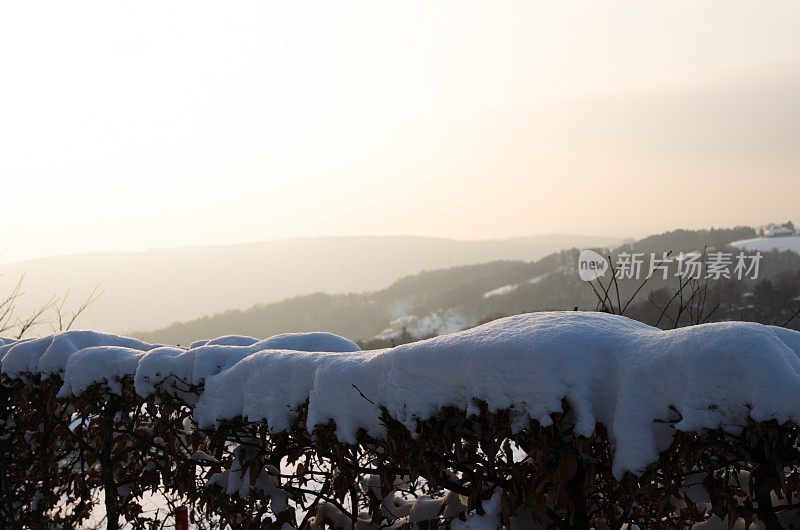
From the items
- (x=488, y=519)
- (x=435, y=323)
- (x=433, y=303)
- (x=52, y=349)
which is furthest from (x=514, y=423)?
(x=433, y=303)

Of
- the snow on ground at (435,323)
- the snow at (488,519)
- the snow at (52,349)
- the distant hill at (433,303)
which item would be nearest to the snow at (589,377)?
the snow at (488,519)

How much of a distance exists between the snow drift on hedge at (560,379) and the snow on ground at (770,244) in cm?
10422

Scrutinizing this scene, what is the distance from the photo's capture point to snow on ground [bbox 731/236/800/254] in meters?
93.9

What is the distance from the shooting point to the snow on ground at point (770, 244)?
308 ft

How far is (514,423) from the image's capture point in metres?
2.22

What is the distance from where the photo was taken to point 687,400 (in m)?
1.93

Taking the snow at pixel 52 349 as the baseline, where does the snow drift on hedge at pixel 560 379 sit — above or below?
above

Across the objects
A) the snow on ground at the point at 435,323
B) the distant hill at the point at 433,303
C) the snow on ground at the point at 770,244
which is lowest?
the snow on ground at the point at 435,323

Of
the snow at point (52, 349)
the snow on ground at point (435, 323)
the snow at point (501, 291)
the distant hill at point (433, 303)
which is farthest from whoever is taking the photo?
the snow at point (501, 291)

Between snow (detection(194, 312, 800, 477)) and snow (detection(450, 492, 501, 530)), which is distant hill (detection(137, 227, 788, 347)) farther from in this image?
snow (detection(450, 492, 501, 530))

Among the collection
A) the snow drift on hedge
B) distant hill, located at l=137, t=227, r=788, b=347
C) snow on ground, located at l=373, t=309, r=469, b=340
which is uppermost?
the snow drift on hedge

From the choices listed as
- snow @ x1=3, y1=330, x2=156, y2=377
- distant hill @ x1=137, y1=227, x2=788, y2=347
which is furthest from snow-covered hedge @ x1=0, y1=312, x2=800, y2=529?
distant hill @ x1=137, y1=227, x2=788, y2=347

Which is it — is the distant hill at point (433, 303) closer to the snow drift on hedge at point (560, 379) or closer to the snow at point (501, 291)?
the snow at point (501, 291)

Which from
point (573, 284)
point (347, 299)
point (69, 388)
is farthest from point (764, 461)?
point (347, 299)
